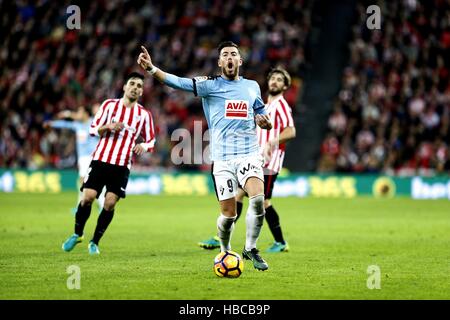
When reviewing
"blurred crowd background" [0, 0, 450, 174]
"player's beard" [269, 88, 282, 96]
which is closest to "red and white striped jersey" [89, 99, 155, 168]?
"player's beard" [269, 88, 282, 96]

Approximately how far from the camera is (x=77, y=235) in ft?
39.8

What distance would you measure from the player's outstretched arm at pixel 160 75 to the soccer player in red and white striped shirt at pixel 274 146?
9.59 ft

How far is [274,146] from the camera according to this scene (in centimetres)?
1258

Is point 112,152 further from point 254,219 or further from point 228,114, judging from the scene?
point 254,219

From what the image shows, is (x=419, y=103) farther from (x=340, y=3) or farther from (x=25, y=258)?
(x=25, y=258)

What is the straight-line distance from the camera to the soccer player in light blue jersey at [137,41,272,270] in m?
9.86

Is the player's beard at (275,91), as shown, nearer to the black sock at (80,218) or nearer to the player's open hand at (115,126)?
the player's open hand at (115,126)

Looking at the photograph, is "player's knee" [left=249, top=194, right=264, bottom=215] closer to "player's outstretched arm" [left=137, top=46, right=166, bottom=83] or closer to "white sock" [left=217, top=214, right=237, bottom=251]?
"white sock" [left=217, top=214, right=237, bottom=251]

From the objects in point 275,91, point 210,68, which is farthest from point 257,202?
point 210,68

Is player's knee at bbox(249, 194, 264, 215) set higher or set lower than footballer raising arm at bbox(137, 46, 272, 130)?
lower

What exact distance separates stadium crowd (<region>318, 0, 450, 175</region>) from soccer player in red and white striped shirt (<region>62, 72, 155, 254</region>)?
16627 mm

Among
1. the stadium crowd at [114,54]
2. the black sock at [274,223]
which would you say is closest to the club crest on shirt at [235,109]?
the black sock at [274,223]
